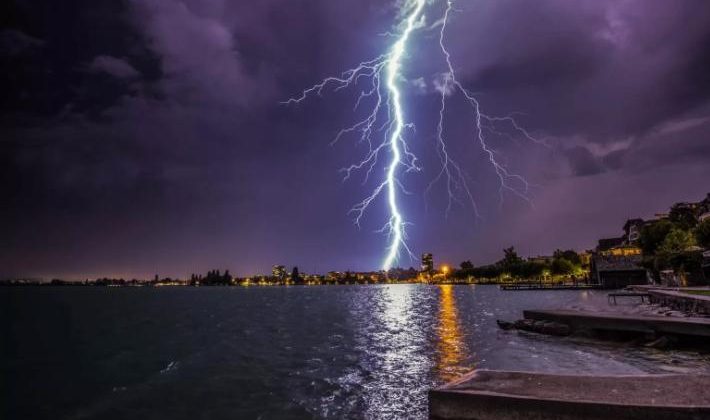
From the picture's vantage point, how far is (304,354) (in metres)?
27.4

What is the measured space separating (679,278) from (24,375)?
79598 mm

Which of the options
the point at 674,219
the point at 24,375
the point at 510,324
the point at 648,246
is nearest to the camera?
the point at 24,375

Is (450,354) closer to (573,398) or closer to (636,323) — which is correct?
(636,323)

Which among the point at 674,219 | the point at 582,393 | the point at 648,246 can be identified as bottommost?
the point at 582,393

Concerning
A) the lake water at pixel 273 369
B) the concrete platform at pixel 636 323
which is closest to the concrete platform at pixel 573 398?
the lake water at pixel 273 369

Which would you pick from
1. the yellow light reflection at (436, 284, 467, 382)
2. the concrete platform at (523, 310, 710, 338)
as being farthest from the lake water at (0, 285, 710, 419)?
the concrete platform at (523, 310, 710, 338)

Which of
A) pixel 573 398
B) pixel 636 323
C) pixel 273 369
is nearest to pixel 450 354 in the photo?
pixel 273 369

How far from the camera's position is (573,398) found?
7480 millimetres

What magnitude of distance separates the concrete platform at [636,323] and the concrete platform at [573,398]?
772 inches

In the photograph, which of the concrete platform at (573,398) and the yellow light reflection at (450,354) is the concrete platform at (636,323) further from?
the concrete platform at (573,398)

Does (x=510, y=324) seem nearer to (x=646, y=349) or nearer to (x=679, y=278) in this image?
(x=646, y=349)

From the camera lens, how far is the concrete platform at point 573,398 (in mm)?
6883

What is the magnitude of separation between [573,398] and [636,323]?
2519 cm

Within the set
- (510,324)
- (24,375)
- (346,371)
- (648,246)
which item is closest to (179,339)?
(24,375)
